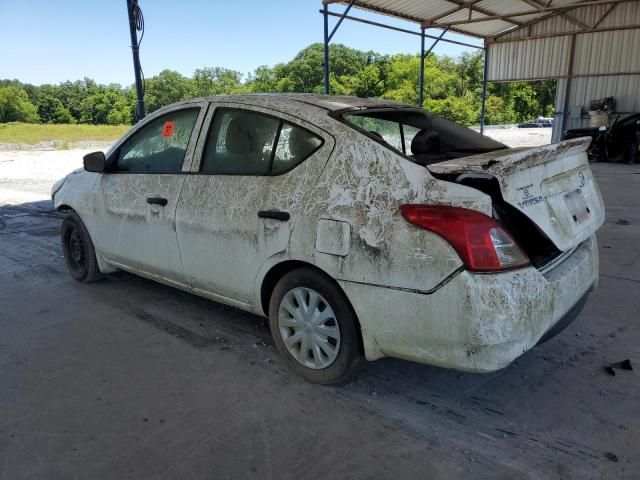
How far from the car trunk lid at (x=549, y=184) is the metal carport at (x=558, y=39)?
41.1ft

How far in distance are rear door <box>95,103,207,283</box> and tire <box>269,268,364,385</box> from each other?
1016mm

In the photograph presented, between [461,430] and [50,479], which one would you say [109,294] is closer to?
[50,479]

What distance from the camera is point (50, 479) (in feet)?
7.27

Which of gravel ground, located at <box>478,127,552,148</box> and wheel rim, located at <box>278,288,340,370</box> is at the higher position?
wheel rim, located at <box>278,288,340,370</box>

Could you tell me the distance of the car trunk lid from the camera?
7.70 ft

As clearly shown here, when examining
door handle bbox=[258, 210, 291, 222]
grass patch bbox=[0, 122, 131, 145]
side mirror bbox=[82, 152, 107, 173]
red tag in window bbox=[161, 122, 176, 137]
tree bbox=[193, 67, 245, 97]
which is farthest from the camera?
tree bbox=[193, 67, 245, 97]

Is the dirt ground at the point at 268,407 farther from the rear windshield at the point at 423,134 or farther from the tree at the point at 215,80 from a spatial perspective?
the tree at the point at 215,80

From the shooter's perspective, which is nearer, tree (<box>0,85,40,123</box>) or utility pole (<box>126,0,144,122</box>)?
utility pole (<box>126,0,144,122</box>)

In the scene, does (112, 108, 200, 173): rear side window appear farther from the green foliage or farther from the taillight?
the green foliage

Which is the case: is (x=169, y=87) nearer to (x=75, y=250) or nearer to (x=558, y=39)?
(x=558, y=39)

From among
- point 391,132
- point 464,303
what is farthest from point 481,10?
point 464,303

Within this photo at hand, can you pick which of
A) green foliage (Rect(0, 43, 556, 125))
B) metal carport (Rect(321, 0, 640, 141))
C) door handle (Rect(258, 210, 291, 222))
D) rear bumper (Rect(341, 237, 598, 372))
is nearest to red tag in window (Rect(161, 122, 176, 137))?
door handle (Rect(258, 210, 291, 222))

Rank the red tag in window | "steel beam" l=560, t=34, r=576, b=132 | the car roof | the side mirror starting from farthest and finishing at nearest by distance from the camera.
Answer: "steel beam" l=560, t=34, r=576, b=132
the side mirror
the red tag in window
the car roof

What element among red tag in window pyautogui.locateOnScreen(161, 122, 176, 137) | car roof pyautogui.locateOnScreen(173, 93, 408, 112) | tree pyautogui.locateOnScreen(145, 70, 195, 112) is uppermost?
tree pyautogui.locateOnScreen(145, 70, 195, 112)
